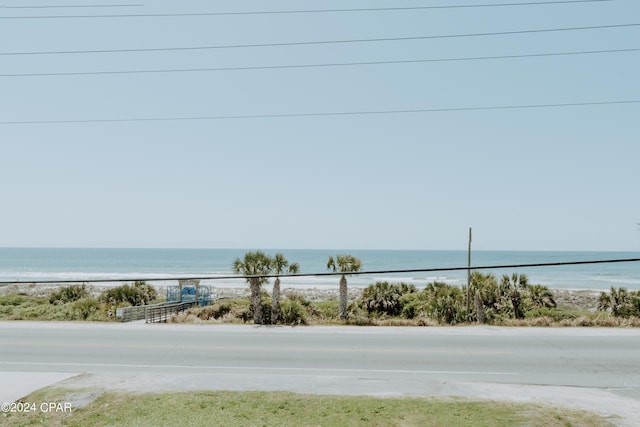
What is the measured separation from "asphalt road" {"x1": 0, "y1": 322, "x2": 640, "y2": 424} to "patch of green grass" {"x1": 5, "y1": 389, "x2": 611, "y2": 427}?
41.0 inches

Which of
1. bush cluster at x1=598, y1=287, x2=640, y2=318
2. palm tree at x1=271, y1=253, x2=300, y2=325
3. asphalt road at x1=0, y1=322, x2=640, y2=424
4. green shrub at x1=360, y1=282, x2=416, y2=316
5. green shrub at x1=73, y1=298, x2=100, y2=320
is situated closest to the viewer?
asphalt road at x1=0, y1=322, x2=640, y2=424

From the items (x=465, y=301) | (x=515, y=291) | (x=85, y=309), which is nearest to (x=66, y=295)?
(x=85, y=309)

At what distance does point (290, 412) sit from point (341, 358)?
19.3 ft

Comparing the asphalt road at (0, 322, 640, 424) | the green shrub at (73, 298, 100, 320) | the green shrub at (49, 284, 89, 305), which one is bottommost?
the green shrub at (49, 284, 89, 305)

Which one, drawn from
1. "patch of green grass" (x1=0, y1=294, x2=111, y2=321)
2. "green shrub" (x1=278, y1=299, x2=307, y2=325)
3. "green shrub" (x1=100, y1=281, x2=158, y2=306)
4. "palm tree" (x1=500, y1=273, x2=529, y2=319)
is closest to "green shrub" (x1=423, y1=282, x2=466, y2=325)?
"palm tree" (x1=500, y1=273, x2=529, y2=319)

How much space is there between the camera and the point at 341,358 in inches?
637

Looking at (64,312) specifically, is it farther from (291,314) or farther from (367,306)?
(367,306)

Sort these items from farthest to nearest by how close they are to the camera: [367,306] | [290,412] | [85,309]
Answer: [367,306]
[85,309]
[290,412]

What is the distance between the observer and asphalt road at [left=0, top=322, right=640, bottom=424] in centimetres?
1291

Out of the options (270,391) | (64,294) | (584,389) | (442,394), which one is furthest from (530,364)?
(64,294)

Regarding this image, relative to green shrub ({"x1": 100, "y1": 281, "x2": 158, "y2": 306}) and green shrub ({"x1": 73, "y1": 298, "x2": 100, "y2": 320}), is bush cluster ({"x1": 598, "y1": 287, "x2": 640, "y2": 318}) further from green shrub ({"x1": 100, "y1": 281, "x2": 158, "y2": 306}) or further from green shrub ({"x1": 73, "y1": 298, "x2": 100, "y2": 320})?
green shrub ({"x1": 100, "y1": 281, "x2": 158, "y2": 306})

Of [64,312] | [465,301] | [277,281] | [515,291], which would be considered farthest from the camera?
[515,291]

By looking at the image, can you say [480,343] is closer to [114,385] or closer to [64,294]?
[114,385]

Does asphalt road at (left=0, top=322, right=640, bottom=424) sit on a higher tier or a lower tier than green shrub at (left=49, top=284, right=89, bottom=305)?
higher
